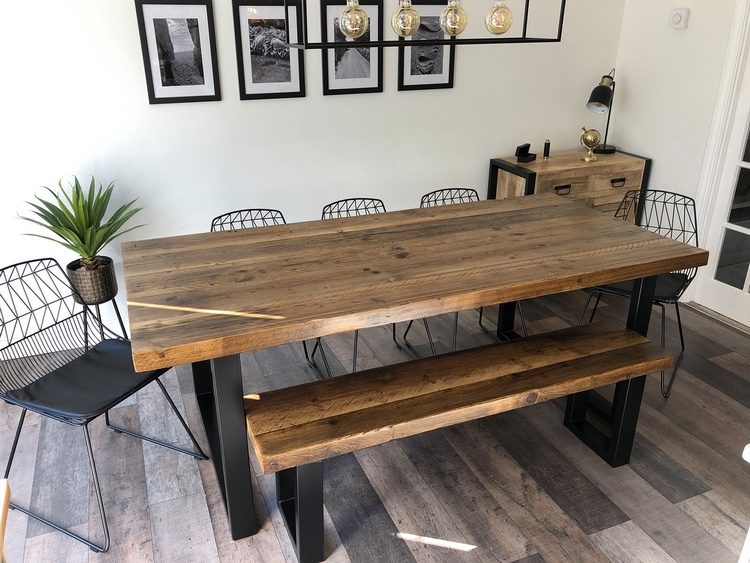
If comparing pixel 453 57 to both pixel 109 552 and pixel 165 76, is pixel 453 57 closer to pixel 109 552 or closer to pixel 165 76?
pixel 165 76

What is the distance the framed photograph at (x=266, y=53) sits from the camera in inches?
136

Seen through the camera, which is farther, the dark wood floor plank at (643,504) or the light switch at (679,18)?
the light switch at (679,18)

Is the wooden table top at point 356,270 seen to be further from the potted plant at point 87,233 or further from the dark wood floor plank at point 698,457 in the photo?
the dark wood floor plank at point 698,457

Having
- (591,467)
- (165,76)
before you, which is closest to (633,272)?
(591,467)

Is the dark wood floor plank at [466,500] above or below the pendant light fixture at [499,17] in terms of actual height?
below

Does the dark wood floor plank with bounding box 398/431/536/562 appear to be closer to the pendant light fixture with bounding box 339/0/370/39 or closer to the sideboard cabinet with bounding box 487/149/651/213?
the pendant light fixture with bounding box 339/0/370/39

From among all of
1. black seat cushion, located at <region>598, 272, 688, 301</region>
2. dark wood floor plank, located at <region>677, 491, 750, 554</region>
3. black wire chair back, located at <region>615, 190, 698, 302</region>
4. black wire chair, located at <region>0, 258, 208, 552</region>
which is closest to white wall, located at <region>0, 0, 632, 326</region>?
black wire chair back, located at <region>615, 190, 698, 302</region>

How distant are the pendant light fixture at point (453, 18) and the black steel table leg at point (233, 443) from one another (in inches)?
61.0

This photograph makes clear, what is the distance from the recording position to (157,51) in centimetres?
332

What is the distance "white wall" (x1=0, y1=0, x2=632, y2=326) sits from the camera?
3.19 m

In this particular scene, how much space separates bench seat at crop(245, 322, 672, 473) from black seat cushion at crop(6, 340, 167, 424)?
56cm

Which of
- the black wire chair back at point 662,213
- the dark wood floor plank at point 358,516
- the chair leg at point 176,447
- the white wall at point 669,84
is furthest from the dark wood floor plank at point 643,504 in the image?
the white wall at point 669,84

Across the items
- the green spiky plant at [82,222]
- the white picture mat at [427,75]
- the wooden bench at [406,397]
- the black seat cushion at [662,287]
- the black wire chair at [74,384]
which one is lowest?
the black wire chair at [74,384]

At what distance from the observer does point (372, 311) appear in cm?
198
